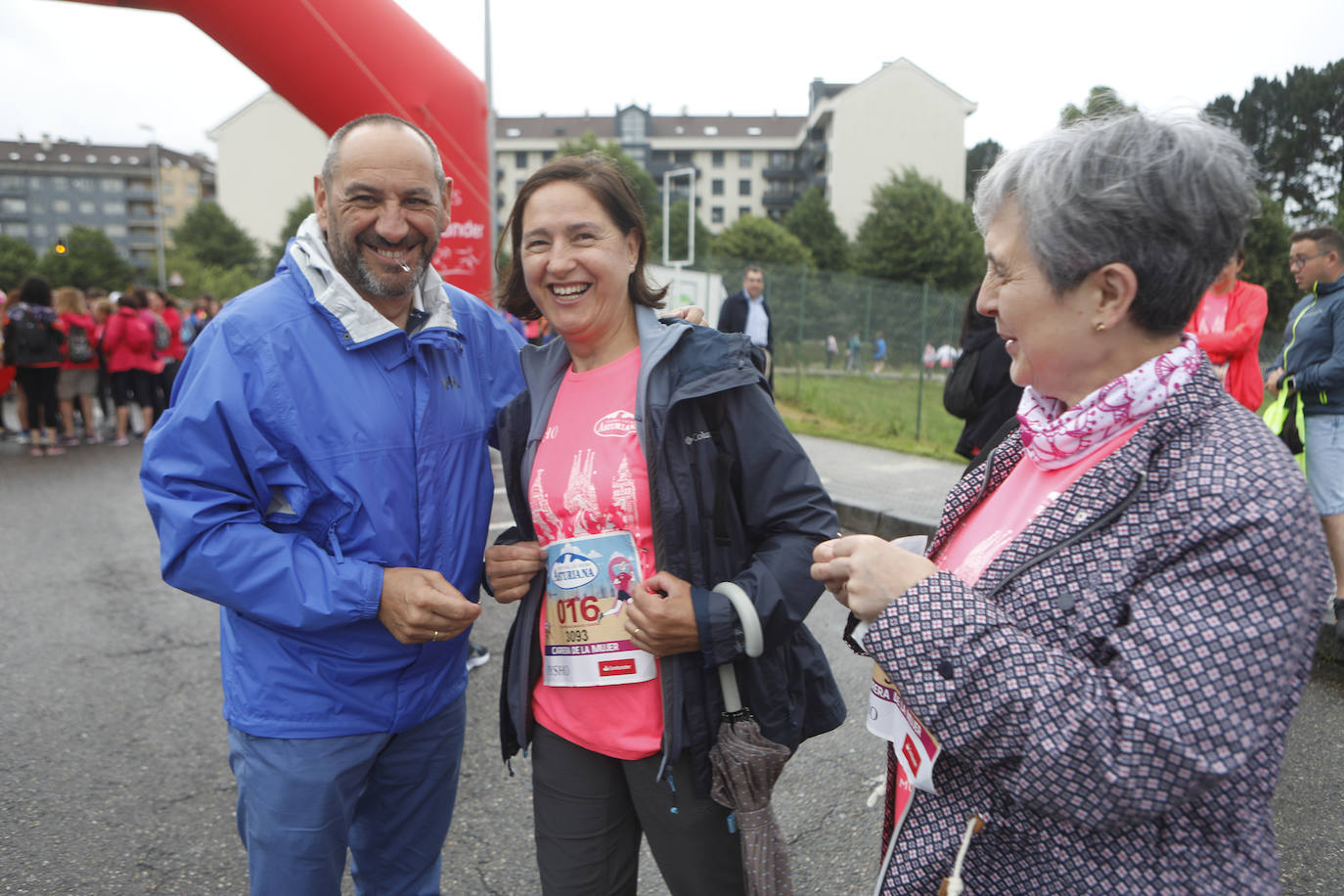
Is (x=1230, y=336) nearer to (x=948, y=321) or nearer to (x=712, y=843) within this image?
(x=712, y=843)

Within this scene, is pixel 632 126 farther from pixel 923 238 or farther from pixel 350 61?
pixel 350 61

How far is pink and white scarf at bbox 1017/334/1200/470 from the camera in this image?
115cm

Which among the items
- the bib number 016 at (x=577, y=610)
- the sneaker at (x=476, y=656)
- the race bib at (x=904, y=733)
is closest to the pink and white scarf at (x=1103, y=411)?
the race bib at (x=904, y=733)

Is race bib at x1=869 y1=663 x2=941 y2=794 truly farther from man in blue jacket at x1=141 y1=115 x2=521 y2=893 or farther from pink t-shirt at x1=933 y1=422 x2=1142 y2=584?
man in blue jacket at x1=141 y1=115 x2=521 y2=893

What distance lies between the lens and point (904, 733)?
4.72 feet

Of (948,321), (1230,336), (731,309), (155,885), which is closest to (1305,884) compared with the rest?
(1230,336)

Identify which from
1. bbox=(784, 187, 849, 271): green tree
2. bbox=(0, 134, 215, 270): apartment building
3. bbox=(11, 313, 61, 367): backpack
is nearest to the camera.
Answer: bbox=(11, 313, 61, 367): backpack

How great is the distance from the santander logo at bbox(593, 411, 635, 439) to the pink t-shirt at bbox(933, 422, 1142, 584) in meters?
0.68

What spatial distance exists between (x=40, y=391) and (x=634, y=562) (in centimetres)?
1248

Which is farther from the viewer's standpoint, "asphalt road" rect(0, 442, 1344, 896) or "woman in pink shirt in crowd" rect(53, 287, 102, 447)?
"woman in pink shirt in crowd" rect(53, 287, 102, 447)

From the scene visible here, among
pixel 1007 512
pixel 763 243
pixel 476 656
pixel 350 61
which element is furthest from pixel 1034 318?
pixel 763 243

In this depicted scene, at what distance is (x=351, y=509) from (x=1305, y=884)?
3.07 m

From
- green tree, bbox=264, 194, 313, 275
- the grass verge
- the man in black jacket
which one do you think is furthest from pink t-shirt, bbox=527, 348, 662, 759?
green tree, bbox=264, 194, 313, 275

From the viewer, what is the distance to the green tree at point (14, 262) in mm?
58500
